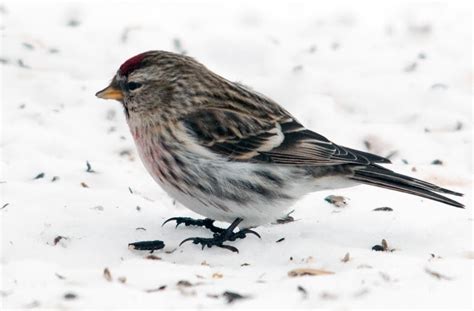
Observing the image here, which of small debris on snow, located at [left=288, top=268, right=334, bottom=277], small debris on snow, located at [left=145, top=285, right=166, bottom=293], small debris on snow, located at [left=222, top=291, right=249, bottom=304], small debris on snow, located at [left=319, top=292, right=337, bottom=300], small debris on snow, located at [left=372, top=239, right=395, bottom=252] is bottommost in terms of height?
small debris on snow, located at [left=145, top=285, right=166, bottom=293]

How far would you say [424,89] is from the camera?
9172mm

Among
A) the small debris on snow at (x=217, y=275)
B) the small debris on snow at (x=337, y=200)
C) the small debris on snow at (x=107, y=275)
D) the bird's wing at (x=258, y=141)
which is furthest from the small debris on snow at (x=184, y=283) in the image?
the small debris on snow at (x=337, y=200)

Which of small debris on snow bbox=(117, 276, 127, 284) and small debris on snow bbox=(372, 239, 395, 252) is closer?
small debris on snow bbox=(117, 276, 127, 284)

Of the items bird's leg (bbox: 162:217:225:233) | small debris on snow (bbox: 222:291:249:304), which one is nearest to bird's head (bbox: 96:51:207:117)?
bird's leg (bbox: 162:217:225:233)

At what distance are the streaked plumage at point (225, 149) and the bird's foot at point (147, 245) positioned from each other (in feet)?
0.96

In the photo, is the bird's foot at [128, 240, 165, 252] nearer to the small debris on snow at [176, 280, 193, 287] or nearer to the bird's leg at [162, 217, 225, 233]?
the bird's leg at [162, 217, 225, 233]

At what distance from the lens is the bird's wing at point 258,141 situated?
6.33 metres

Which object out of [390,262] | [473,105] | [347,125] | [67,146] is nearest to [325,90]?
[347,125]

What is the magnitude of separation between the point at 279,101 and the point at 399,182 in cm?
279

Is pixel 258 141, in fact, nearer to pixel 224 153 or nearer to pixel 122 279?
pixel 224 153

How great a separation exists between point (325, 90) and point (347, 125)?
684mm

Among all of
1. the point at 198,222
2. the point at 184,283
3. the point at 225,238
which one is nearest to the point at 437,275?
the point at 184,283

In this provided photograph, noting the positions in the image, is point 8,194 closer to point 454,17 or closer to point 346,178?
point 346,178

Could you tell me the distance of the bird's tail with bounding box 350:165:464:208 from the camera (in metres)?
6.27
